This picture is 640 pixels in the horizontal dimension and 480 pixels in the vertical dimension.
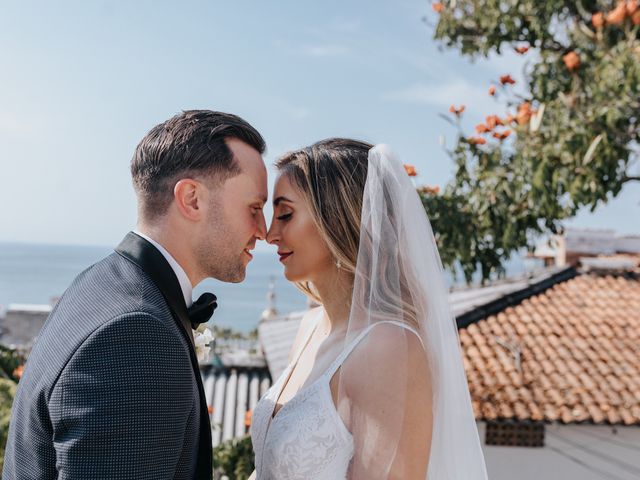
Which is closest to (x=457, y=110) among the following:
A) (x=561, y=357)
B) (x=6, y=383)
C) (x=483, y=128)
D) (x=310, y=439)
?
(x=483, y=128)

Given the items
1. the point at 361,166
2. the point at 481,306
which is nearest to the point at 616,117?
the point at 361,166

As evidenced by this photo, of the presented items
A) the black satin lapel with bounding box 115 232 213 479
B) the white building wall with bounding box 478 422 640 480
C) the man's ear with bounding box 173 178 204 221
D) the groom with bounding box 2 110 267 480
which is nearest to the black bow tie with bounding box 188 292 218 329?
the groom with bounding box 2 110 267 480

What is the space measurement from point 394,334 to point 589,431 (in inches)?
395

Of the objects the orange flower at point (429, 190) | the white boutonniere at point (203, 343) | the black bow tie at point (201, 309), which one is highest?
the orange flower at point (429, 190)

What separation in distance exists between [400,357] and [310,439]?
497mm

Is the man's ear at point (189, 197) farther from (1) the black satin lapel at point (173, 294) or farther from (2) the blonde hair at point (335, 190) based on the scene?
(2) the blonde hair at point (335, 190)

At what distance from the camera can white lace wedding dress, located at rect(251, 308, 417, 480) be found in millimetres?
2789

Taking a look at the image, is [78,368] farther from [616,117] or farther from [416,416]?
[616,117]

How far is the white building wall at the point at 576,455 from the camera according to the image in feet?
38.0

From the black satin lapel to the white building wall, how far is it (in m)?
9.94

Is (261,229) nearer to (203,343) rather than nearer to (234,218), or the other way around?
(234,218)

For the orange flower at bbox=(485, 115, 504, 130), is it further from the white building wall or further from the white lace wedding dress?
the white building wall

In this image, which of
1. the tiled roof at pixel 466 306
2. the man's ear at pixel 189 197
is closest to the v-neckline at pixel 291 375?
the man's ear at pixel 189 197

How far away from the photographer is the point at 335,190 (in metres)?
3.03
